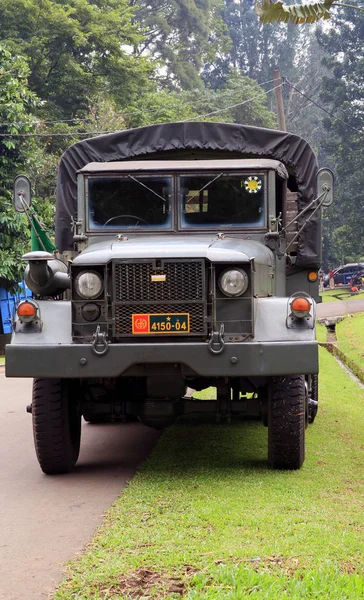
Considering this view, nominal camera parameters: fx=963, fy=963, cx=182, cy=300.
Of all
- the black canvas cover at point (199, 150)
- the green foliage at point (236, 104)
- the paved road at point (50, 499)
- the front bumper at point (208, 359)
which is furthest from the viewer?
the green foliage at point (236, 104)

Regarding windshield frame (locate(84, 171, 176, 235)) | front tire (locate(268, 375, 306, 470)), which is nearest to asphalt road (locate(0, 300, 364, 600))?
front tire (locate(268, 375, 306, 470))

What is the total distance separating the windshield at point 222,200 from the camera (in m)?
8.50

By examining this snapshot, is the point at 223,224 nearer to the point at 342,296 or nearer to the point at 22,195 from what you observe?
the point at 22,195

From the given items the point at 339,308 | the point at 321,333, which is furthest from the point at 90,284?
the point at 339,308

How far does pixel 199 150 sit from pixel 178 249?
98.2 inches

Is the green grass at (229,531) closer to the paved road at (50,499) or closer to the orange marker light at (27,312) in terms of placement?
the paved road at (50,499)

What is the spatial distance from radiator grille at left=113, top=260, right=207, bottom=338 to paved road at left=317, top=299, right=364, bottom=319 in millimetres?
23158

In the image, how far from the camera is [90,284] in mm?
7285

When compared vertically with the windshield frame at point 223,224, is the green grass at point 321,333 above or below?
below

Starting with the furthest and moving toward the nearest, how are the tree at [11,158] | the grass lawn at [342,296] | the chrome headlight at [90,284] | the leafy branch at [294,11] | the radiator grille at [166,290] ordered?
1. the grass lawn at [342,296]
2. the tree at [11,158]
3. the leafy branch at [294,11]
4. the chrome headlight at [90,284]
5. the radiator grille at [166,290]

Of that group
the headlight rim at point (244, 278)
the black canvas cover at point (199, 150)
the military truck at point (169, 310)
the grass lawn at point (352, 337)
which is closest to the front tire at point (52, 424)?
the military truck at point (169, 310)

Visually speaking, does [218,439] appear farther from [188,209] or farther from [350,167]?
[350,167]

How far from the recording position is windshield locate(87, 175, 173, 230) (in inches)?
335

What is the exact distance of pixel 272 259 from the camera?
8.54 metres
